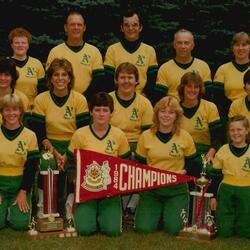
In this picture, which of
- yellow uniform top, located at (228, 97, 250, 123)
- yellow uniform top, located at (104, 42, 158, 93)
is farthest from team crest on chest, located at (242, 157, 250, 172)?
yellow uniform top, located at (104, 42, 158, 93)

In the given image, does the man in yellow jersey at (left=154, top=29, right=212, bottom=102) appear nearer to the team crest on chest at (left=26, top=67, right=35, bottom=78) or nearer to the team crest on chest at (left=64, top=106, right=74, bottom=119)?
the team crest on chest at (left=64, top=106, right=74, bottom=119)

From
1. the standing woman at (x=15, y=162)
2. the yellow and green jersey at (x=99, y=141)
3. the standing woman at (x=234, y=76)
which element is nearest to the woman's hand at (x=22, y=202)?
the standing woman at (x=15, y=162)

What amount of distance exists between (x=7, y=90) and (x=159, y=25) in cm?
258

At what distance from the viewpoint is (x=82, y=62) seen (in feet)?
26.5

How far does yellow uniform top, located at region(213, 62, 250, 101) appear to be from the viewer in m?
7.92

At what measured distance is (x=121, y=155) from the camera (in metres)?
A: 7.21

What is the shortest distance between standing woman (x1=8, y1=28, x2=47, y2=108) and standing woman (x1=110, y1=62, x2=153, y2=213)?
37.6 inches

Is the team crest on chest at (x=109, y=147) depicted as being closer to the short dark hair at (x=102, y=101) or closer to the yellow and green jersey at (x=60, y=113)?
the short dark hair at (x=102, y=101)

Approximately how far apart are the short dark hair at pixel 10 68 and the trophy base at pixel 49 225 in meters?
1.59

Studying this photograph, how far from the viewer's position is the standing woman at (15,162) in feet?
22.9

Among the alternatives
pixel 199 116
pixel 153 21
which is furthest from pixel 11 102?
pixel 153 21

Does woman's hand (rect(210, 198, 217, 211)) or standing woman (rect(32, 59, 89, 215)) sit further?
standing woman (rect(32, 59, 89, 215))

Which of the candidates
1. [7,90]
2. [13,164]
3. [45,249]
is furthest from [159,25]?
[45,249]

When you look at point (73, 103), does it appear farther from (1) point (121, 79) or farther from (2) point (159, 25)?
(2) point (159, 25)
